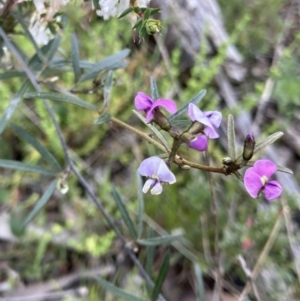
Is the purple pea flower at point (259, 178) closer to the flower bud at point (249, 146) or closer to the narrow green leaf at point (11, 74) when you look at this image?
the flower bud at point (249, 146)

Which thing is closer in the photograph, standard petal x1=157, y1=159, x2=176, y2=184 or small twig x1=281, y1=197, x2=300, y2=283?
standard petal x1=157, y1=159, x2=176, y2=184

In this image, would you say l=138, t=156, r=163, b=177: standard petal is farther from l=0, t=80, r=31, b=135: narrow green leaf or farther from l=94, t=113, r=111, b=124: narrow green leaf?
l=0, t=80, r=31, b=135: narrow green leaf

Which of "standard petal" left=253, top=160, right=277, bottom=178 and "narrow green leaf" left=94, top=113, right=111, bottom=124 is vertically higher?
"narrow green leaf" left=94, top=113, right=111, bottom=124

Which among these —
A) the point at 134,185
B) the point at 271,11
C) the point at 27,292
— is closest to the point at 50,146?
the point at 134,185

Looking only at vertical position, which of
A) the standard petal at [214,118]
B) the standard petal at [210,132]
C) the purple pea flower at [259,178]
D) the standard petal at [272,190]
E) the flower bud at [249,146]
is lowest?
the standard petal at [272,190]

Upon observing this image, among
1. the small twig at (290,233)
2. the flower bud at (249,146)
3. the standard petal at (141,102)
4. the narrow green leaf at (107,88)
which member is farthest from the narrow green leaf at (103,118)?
the small twig at (290,233)

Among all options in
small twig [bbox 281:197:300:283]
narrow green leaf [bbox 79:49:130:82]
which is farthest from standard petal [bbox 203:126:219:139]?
small twig [bbox 281:197:300:283]
